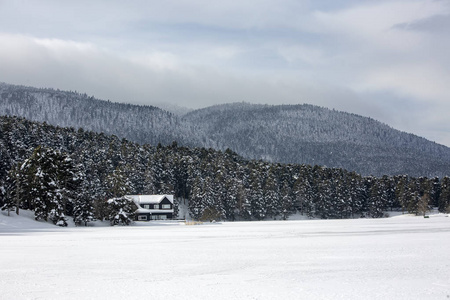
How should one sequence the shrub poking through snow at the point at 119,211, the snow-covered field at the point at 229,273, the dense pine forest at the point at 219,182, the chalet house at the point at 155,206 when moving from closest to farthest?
the snow-covered field at the point at 229,273, the shrub poking through snow at the point at 119,211, the chalet house at the point at 155,206, the dense pine forest at the point at 219,182

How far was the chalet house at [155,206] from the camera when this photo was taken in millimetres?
105988

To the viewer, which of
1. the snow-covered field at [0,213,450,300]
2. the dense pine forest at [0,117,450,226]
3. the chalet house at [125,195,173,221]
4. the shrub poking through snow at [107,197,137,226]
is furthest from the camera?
the dense pine forest at [0,117,450,226]

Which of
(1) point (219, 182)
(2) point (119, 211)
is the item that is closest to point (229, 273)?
(2) point (119, 211)

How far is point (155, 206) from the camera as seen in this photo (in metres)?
108

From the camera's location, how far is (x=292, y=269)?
18.3m

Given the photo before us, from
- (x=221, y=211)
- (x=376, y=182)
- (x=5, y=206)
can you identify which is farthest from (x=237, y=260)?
(x=376, y=182)

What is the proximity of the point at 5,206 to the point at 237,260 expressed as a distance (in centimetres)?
5440

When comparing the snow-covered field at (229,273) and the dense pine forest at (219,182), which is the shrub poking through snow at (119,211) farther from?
the snow-covered field at (229,273)

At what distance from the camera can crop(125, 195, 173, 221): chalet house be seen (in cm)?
10599

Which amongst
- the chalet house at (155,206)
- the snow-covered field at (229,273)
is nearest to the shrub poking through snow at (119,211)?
the chalet house at (155,206)

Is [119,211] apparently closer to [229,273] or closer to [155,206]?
[155,206]

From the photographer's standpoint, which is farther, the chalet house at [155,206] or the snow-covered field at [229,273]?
the chalet house at [155,206]

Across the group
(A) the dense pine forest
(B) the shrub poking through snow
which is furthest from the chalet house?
(B) the shrub poking through snow

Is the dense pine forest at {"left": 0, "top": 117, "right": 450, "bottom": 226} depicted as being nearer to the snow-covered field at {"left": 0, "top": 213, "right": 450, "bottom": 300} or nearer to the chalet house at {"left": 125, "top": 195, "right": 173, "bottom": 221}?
the chalet house at {"left": 125, "top": 195, "right": 173, "bottom": 221}
